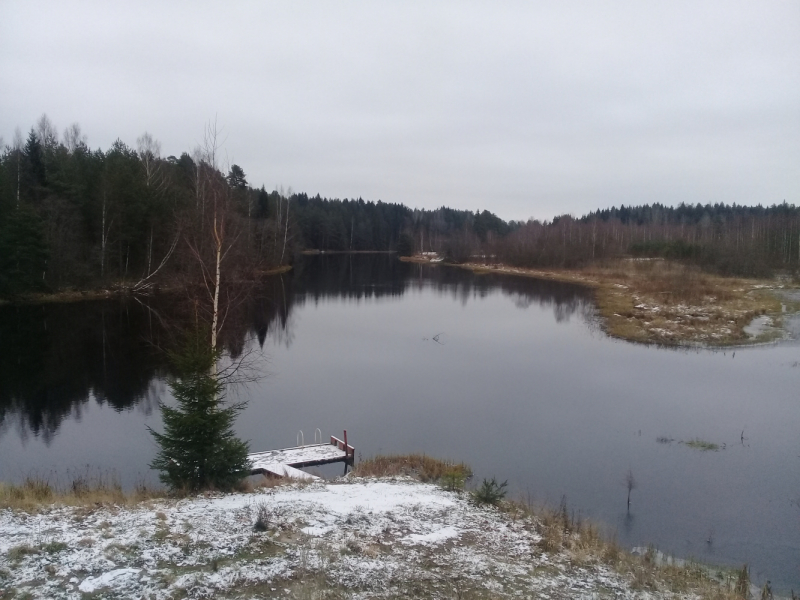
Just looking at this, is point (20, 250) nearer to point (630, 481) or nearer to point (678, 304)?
point (630, 481)

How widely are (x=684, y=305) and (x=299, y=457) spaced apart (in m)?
29.9

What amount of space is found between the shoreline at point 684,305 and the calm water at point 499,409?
218 centimetres

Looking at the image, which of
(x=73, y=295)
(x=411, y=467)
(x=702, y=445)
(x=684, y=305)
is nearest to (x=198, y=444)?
(x=411, y=467)

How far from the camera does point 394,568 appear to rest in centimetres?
615

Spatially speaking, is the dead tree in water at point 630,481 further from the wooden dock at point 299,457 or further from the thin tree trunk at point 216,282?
the thin tree trunk at point 216,282

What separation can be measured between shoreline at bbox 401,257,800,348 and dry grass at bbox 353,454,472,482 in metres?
18.2

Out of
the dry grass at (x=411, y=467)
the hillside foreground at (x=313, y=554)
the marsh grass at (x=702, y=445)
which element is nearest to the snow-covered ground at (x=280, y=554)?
the hillside foreground at (x=313, y=554)

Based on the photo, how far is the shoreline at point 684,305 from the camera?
2806cm

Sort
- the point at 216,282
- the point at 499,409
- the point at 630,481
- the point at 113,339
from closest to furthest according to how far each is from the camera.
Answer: the point at 630,481, the point at 216,282, the point at 499,409, the point at 113,339

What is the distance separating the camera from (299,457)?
1285 cm

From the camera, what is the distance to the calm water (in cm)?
1114

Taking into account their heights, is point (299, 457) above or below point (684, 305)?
below

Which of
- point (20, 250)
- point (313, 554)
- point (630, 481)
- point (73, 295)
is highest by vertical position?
point (20, 250)

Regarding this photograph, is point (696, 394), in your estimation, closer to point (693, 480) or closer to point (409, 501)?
point (693, 480)
